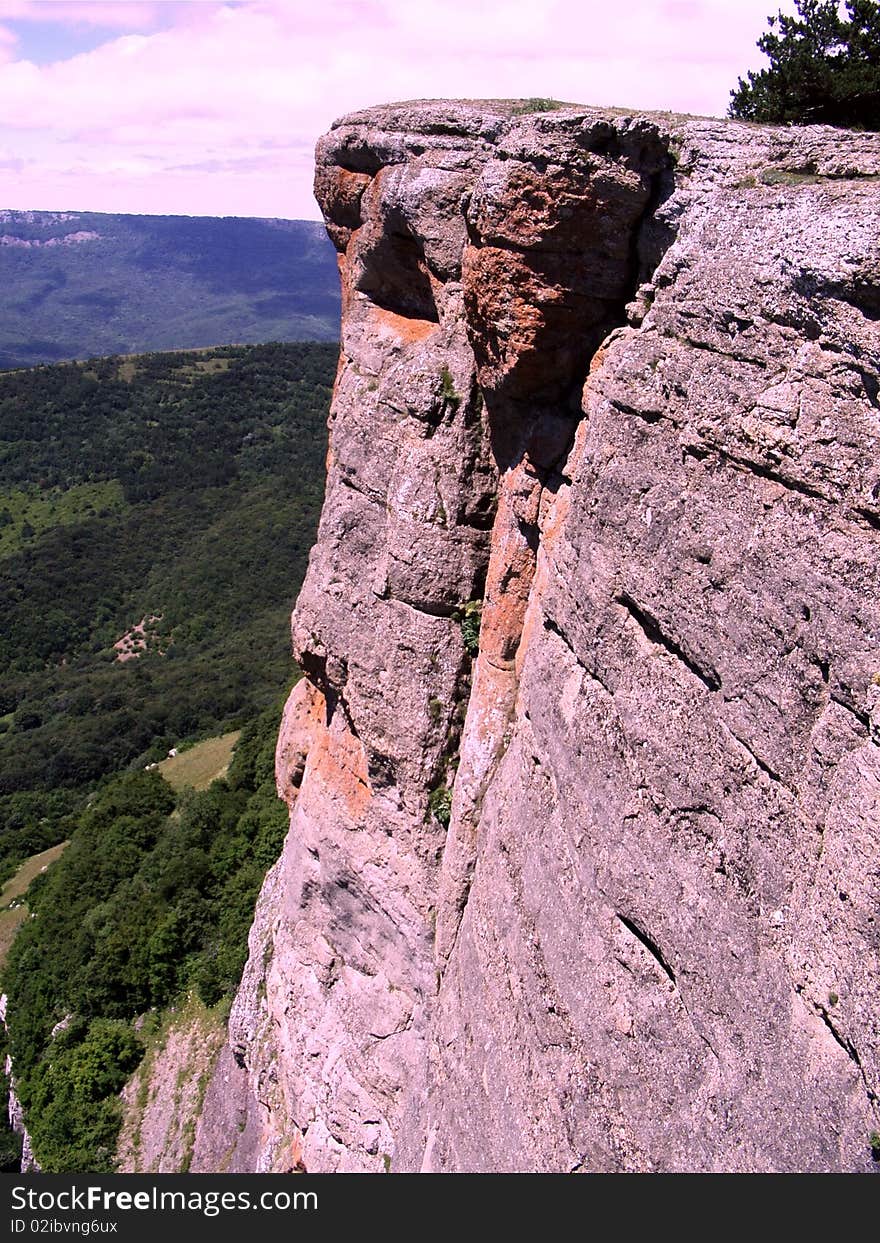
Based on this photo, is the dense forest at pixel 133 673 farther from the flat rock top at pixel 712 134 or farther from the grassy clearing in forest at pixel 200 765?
the flat rock top at pixel 712 134

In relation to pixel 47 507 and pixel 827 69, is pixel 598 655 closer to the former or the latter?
pixel 827 69

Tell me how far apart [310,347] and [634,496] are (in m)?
155

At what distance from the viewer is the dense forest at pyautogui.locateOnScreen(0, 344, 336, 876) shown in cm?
6612

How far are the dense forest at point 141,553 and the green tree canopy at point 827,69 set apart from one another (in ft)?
157

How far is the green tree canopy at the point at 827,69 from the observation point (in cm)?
1669

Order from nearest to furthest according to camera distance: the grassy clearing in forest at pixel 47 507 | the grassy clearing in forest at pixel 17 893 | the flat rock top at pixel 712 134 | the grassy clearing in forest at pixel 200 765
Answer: the flat rock top at pixel 712 134 < the grassy clearing in forest at pixel 17 893 < the grassy clearing in forest at pixel 200 765 < the grassy clearing in forest at pixel 47 507

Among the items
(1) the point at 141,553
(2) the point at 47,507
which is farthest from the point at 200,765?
(2) the point at 47,507

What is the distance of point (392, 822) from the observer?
48.9ft

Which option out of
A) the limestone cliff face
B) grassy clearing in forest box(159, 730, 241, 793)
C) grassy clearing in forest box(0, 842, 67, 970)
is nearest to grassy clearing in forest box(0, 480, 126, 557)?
grassy clearing in forest box(0, 842, 67, 970)

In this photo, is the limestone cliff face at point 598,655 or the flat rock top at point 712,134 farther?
the flat rock top at point 712,134

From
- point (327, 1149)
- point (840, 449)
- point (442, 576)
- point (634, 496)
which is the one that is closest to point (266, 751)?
point (327, 1149)

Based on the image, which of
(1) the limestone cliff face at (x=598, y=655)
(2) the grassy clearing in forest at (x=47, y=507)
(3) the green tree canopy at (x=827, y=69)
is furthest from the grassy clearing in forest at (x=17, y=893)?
(2) the grassy clearing in forest at (x=47, y=507)

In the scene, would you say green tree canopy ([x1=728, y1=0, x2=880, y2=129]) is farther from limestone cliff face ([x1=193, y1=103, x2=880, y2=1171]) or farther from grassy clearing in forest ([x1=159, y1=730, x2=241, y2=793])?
grassy clearing in forest ([x1=159, y1=730, x2=241, y2=793])

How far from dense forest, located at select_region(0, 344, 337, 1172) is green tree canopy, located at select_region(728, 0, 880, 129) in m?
24.1
